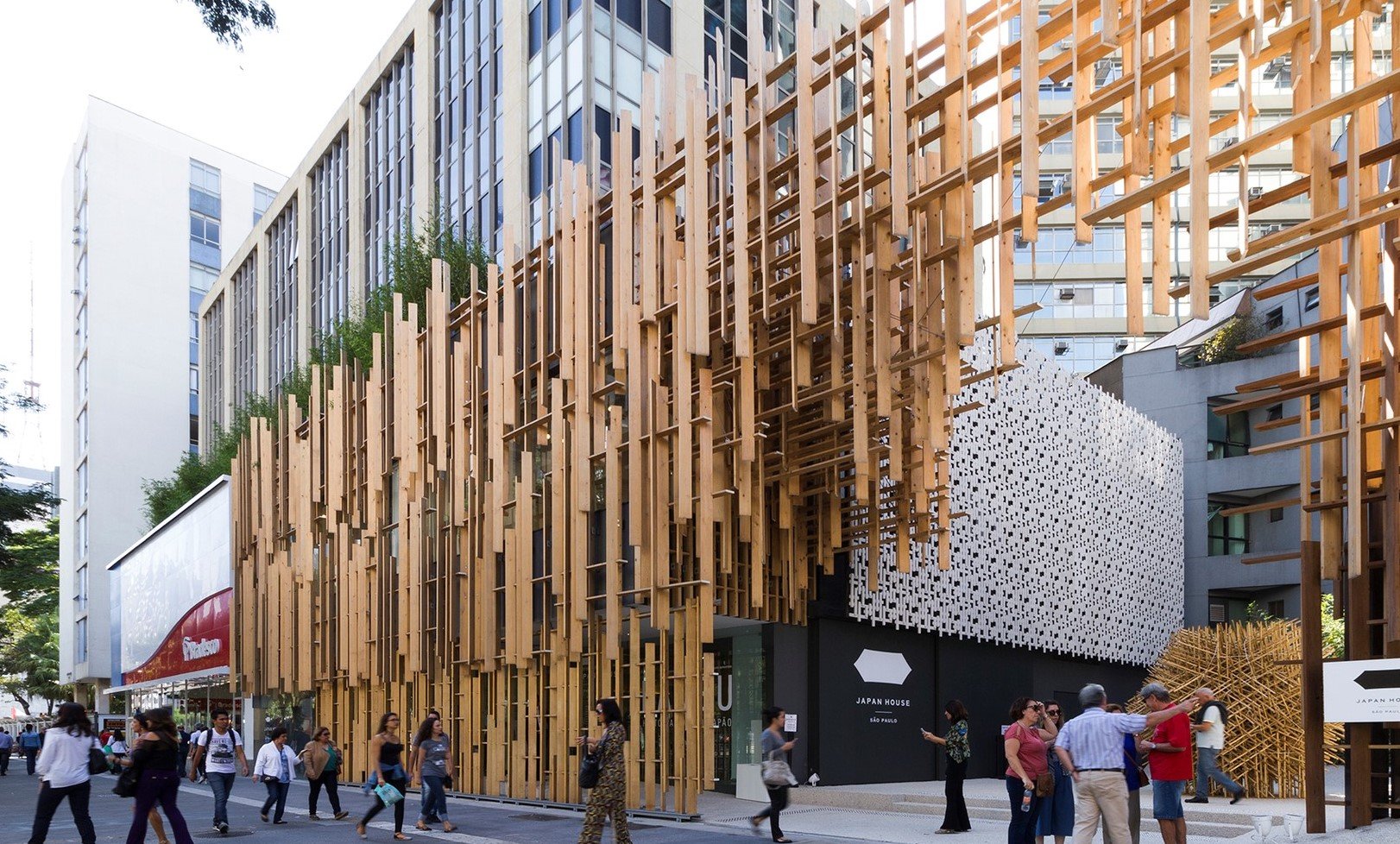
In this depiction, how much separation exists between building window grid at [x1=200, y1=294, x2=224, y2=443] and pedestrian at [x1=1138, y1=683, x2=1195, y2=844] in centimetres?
5132

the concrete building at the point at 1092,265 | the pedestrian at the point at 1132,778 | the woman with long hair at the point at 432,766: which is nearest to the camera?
the pedestrian at the point at 1132,778

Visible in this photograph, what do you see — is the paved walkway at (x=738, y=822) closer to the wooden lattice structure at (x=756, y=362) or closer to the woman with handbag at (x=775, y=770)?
the woman with handbag at (x=775, y=770)

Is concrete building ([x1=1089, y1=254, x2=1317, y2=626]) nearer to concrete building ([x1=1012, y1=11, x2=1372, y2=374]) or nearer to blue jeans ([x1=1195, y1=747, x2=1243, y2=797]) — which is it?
concrete building ([x1=1012, y1=11, x2=1372, y2=374])

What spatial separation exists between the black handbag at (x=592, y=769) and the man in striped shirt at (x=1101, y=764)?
3.96 meters

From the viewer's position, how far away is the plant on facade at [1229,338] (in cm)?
3747

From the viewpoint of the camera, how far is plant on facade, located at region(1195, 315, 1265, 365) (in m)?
37.5

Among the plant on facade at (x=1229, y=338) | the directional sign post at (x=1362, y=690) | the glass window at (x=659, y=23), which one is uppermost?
the glass window at (x=659, y=23)

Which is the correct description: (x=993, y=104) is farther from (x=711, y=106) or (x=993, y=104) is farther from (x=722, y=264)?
(x=711, y=106)

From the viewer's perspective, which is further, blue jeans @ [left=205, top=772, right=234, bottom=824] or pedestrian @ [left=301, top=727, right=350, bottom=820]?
pedestrian @ [left=301, top=727, right=350, bottom=820]

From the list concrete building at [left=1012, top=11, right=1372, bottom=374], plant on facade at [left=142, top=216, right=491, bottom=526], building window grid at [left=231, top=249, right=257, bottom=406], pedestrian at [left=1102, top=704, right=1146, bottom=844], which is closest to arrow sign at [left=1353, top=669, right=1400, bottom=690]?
pedestrian at [left=1102, top=704, right=1146, bottom=844]

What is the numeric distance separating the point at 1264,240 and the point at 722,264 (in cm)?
672

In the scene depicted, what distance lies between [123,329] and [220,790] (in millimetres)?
53717

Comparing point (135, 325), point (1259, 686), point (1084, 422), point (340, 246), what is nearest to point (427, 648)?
point (1259, 686)

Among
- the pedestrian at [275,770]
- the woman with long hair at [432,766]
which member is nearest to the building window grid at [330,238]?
the pedestrian at [275,770]
